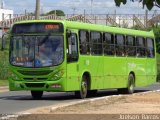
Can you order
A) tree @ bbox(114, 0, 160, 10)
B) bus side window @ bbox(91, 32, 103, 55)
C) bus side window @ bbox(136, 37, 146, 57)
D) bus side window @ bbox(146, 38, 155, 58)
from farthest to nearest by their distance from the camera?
bus side window @ bbox(146, 38, 155, 58) → bus side window @ bbox(136, 37, 146, 57) → bus side window @ bbox(91, 32, 103, 55) → tree @ bbox(114, 0, 160, 10)

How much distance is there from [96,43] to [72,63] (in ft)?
7.60

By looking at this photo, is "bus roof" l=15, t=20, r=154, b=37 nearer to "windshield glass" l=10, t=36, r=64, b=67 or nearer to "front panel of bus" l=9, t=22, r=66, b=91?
"front panel of bus" l=9, t=22, r=66, b=91

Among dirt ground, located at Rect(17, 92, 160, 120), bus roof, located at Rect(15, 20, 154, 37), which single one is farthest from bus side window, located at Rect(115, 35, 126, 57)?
dirt ground, located at Rect(17, 92, 160, 120)

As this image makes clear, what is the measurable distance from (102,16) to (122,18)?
553cm

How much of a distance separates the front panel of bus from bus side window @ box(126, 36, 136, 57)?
231 inches

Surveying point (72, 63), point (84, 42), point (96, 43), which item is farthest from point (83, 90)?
point (96, 43)

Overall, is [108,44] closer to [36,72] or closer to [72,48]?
[72,48]

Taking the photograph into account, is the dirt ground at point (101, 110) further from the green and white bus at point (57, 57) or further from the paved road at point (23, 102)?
the green and white bus at point (57, 57)

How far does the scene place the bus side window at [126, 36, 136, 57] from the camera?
2531 centimetres

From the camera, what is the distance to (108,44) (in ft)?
76.6

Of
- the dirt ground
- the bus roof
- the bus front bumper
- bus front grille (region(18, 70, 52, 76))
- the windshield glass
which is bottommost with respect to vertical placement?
the dirt ground

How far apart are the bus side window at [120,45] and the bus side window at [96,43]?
1.58m

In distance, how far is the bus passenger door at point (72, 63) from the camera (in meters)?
20.1

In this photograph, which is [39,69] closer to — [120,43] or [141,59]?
[120,43]
